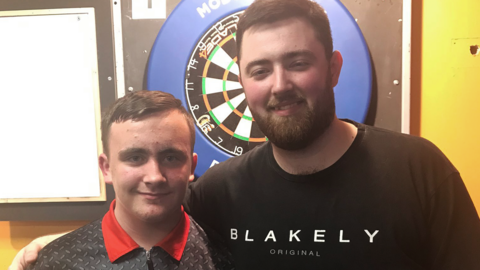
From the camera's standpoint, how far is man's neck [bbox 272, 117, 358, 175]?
2.72 ft

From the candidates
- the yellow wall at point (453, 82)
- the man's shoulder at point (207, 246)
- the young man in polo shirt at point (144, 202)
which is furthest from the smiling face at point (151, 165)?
the yellow wall at point (453, 82)

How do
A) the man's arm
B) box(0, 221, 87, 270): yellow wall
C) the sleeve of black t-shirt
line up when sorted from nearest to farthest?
1. the sleeve of black t-shirt
2. the man's arm
3. box(0, 221, 87, 270): yellow wall

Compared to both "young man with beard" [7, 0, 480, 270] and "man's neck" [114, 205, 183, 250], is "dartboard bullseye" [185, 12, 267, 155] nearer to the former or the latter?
"young man with beard" [7, 0, 480, 270]

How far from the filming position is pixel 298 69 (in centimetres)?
78

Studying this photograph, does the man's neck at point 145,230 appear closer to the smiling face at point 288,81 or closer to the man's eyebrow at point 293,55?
the smiling face at point 288,81

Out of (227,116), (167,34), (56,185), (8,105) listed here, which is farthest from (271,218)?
(8,105)

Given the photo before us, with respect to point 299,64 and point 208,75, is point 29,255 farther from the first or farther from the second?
point 299,64

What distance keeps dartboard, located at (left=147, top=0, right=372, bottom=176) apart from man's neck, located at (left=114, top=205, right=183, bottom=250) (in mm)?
214

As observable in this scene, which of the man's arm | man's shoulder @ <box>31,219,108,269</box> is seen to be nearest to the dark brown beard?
man's shoulder @ <box>31,219,108,269</box>

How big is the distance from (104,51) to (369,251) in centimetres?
103

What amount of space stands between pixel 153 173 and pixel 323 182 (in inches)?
18.0

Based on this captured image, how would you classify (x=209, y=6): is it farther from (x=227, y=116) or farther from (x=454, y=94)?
(x=454, y=94)

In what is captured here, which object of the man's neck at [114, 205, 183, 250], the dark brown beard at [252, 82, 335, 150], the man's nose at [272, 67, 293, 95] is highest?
the man's nose at [272, 67, 293, 95]

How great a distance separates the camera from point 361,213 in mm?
802
